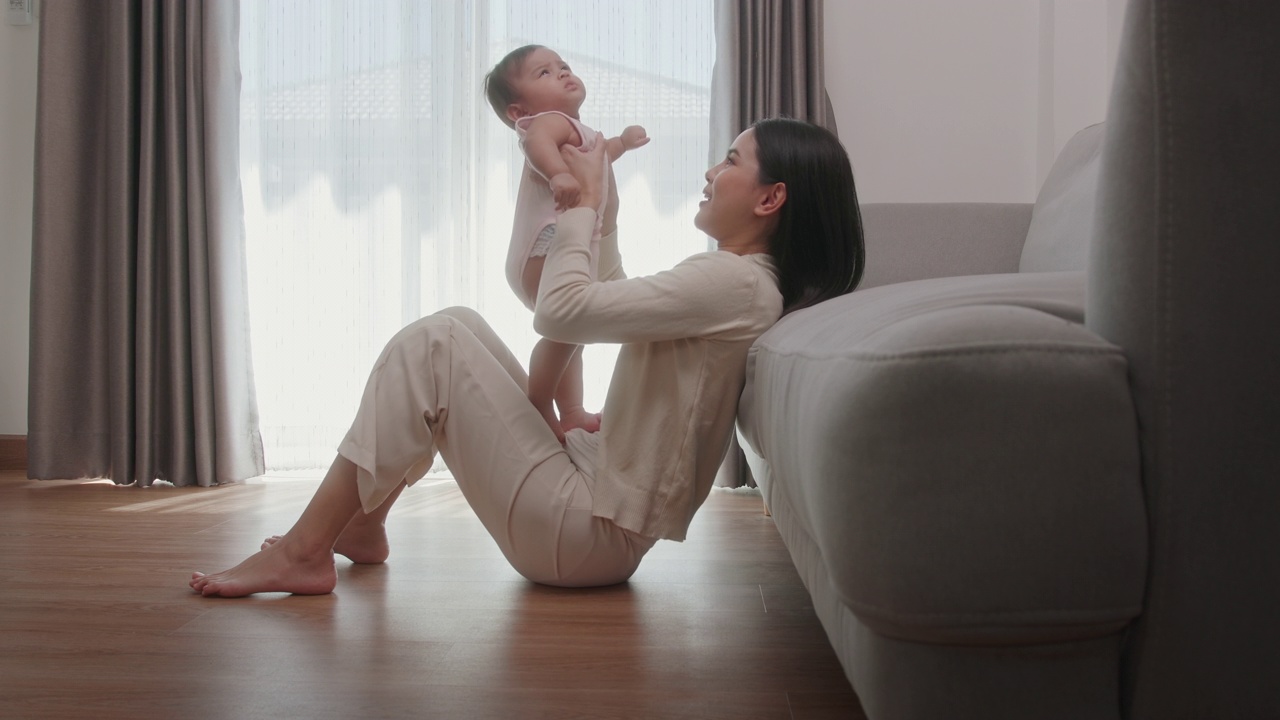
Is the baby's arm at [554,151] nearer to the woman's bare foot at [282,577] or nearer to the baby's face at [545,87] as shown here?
the baby's face at [545,87]

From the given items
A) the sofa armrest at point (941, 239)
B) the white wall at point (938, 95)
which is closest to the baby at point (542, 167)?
the sofa armrest at point (941, 239)

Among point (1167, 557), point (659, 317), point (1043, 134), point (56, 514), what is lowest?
point (56, 514)

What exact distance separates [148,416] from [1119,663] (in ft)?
10.1

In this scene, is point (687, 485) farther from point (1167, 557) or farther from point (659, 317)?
point (1167, 557)

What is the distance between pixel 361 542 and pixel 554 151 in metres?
0.80

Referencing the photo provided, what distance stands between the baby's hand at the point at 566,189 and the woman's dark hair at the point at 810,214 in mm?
280

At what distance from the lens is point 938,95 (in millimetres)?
3273

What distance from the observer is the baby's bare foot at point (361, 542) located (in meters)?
1.89

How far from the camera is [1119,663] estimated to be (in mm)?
699

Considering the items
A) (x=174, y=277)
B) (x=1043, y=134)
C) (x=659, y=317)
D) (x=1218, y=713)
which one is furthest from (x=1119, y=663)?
(x=174, y=277)

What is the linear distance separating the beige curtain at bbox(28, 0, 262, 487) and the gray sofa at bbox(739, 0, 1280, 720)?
2.89m

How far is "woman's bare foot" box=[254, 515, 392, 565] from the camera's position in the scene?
1892 millimetres

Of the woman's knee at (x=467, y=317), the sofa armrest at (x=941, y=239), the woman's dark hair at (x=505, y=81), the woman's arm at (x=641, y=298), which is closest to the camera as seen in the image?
the woman's arm at (x=641, y=298)

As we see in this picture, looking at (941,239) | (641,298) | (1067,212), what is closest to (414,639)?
(641,298)
